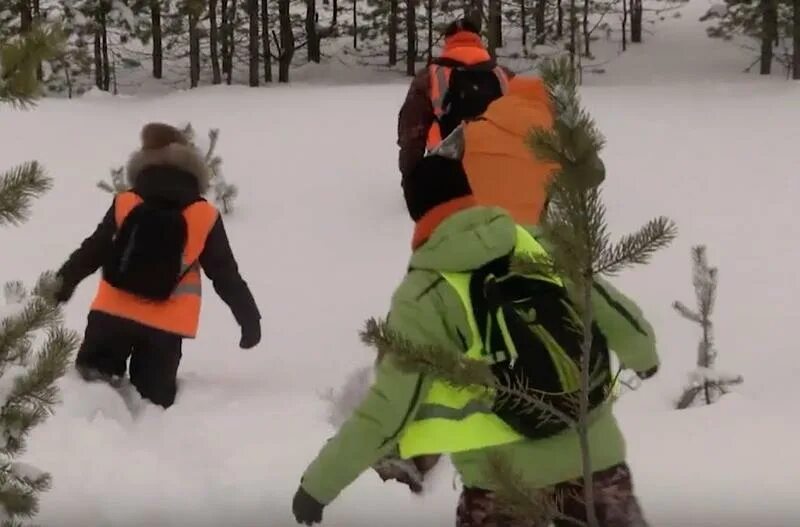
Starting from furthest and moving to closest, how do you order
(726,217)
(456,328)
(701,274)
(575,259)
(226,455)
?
1. (726,217)
2. (701,274)
3. (226,455)
4. (456,328)
5. (575,259)

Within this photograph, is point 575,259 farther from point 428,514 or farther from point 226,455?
point 226,455

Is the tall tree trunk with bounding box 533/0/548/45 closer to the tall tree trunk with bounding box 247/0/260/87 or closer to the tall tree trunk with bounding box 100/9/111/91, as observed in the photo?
the tall tree trunk with bounding box 247/0/260/87

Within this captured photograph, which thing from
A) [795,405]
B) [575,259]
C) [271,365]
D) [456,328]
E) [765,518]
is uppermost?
[575,259]

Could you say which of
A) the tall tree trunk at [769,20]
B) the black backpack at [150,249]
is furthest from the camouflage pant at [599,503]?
the tall tree trunk at [769,20]

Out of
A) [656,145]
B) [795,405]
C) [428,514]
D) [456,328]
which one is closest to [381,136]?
[656,145]

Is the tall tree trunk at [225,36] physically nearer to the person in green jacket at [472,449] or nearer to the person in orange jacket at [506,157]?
the person in orange jacket at [506,157]

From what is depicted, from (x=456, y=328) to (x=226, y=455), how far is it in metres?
1.67

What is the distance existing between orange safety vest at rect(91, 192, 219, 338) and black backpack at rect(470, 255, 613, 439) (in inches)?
94.8

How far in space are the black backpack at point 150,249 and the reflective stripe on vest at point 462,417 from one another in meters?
2.24

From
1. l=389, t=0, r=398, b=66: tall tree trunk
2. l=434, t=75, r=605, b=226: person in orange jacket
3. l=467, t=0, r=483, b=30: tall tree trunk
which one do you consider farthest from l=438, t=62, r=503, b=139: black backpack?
l=389, t=0, r=398, b=66: tall tree trunk

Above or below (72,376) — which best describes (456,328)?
above

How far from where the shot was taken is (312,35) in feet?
78.7

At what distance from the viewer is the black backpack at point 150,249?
4.52 metres

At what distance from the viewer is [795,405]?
15.0 feet
